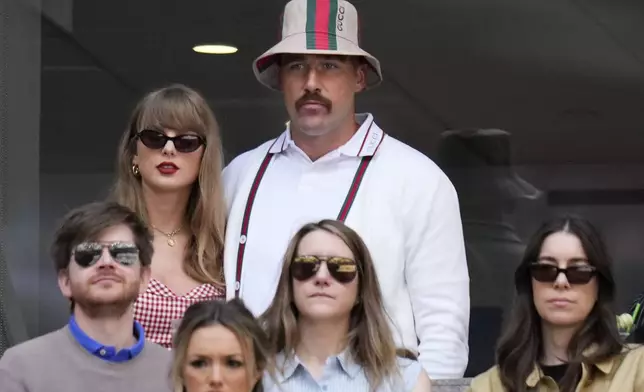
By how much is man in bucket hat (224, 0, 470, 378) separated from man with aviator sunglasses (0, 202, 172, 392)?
63 cm

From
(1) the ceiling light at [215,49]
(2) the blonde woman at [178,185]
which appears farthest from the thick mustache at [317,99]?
(1) the ceiling light at [215,49]

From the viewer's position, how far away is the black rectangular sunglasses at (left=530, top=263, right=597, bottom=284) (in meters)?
4.48

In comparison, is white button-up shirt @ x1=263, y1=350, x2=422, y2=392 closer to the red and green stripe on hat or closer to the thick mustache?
the thick mustache

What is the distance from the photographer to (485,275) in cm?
650

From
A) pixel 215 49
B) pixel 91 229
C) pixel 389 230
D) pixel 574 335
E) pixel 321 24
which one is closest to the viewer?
pixel 91 229

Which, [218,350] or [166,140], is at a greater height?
[166,140]

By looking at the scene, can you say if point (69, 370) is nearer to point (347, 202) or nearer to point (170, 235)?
point (170, 235)

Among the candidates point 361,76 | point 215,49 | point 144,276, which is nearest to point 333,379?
point 144,276

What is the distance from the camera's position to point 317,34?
523 cm

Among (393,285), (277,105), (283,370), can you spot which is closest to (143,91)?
(277,105)

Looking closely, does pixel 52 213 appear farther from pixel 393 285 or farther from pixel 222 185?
pixel 393 285

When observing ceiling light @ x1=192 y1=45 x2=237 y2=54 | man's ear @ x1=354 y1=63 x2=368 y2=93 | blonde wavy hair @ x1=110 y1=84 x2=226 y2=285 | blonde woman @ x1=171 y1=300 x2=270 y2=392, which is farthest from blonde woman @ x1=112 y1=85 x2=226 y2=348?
ceiling light @ x1=192 y1=45 x2=237 y2=54

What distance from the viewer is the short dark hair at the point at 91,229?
14.4 feet

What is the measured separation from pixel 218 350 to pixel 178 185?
111cm
